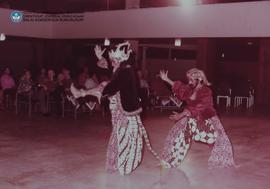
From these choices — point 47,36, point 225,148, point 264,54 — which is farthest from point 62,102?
point 264,54

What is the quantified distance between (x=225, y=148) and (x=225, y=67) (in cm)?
1651

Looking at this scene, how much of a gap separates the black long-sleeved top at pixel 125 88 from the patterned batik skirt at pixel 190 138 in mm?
819

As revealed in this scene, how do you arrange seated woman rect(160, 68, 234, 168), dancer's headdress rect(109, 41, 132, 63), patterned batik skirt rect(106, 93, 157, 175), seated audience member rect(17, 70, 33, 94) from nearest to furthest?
patterned batik skirt rect(106, 93, 157, 175) → dancer's headdress rect(109, 41, 132, 63) → seated woman rect(160, 68, 234, 168) → seated audience member rect(17, 70, 33, 94)

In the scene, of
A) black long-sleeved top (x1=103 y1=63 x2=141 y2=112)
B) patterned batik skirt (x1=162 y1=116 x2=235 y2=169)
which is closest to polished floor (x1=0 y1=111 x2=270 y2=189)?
patterned batik skirt (x1=162 y1=116 x2=235 y2=169)

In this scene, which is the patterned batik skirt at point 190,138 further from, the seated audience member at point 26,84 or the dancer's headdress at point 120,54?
the seated audience member at point 26,84

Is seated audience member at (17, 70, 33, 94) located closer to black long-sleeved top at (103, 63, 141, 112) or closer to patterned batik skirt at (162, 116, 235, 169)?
patterned batik skirt at (162, 116, 235, 169)

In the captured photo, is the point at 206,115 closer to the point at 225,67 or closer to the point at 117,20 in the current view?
the point at 117,20

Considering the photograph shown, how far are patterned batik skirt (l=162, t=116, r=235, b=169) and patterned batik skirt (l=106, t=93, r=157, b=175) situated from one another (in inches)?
23.4

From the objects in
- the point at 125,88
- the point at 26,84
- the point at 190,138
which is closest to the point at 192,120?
the point at 190,138

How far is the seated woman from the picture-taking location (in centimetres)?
711

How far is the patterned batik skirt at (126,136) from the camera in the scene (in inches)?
263

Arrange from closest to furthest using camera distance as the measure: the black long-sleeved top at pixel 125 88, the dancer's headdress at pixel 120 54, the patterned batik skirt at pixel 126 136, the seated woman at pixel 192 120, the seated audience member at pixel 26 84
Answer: the black long-sleeved top at pixel 125 88 → the patterned batik skirt at pixel 126 136 → the dancer's headdress at pixel 120 54 → the seated woman at pixel 192 120 → the seated audience member at pixel 26 84

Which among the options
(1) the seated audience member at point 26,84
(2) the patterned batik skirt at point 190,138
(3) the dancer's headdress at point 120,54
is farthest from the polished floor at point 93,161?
(3) the dancer's headdress at point 120,54

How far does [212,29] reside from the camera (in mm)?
15281
